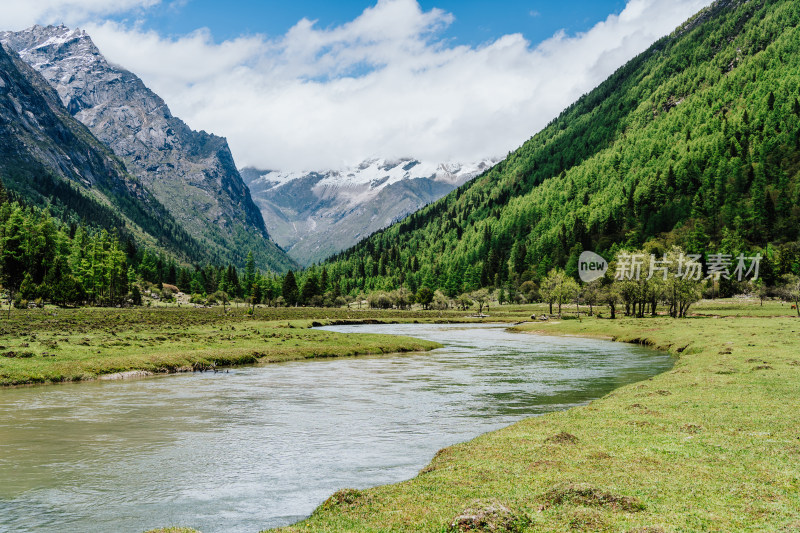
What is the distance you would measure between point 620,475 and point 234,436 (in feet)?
64.7

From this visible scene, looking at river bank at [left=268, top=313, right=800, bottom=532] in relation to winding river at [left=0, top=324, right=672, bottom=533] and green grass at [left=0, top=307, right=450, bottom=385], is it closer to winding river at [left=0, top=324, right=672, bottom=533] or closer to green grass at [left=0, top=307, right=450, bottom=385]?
winding river at [left=0, top=324, right=672, bottom=533]

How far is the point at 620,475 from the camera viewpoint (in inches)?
671

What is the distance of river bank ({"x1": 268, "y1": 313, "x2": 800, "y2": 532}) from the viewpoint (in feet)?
42.9

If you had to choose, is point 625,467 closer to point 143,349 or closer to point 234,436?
point 234,436

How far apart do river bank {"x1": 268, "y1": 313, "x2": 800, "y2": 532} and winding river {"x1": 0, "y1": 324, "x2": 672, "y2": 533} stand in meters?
3.63

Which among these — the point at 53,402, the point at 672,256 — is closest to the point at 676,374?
the point at 53,402

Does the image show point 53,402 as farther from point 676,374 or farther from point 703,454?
point 676,374

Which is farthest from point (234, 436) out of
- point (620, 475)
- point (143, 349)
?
point (143, 349)

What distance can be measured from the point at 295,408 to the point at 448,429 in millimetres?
11533

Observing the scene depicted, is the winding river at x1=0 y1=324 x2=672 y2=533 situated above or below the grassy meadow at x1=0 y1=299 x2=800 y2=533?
below

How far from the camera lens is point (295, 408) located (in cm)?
3494

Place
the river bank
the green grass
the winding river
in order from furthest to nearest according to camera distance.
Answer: the green grass, the winding river, the river bank

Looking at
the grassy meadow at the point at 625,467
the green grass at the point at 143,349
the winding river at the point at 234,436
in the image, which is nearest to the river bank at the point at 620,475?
the grassy meadow at the point at 625,467

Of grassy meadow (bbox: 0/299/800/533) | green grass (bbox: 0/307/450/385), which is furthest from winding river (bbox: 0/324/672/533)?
green grass (bbox: 0/307/450/385)
